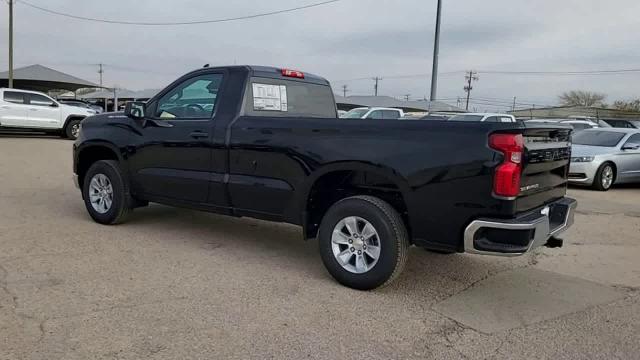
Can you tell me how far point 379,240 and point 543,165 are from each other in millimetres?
1418

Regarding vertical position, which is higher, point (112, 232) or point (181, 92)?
point (181, 92)

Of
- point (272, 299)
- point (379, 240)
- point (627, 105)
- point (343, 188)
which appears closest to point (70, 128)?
point (343, 188)

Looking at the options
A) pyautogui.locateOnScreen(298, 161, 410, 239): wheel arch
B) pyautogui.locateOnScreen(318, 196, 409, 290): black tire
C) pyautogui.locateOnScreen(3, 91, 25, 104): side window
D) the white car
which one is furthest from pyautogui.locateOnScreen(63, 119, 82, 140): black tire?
pyautogui.locateOnScreen(318, 196, 409, 290): black tire

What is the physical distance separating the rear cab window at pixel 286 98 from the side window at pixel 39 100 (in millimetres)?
16783

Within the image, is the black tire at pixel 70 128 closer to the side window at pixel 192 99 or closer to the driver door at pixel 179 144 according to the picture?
the driver door at pixel 179 144

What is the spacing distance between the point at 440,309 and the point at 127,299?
2.41 m

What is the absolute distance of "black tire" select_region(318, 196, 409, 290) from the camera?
4.29 meters

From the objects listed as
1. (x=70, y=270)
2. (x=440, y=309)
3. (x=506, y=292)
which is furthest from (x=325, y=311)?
(x=70, y=270)

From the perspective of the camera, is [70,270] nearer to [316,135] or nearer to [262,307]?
[262,307]

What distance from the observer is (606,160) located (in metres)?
12.1

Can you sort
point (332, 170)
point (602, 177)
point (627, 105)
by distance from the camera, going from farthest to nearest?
point (627, 105), point (602, 177), point (332, 170)

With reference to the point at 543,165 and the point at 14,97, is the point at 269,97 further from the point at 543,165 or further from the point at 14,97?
the point at 14,97

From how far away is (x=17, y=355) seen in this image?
320 cm

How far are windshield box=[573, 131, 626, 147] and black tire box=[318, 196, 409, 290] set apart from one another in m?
10.4
